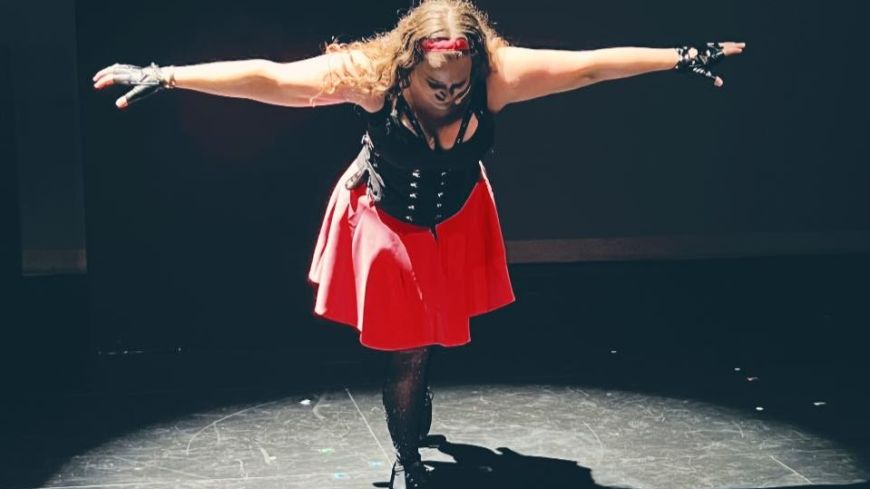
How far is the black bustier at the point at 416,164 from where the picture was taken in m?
3.12

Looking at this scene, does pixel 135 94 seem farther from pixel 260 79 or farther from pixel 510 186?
pixel 510 186

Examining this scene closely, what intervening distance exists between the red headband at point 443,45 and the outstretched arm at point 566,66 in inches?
6.7

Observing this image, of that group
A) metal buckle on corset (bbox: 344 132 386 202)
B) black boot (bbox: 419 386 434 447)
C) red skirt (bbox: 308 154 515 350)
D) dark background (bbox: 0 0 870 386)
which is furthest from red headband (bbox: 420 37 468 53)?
dark background (bbox: 0 0 870 386)

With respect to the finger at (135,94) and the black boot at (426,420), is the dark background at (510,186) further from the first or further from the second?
the finger at (135,94)

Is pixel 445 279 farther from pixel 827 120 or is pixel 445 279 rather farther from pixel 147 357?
pixel 827 120

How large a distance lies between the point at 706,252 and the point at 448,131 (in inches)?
164

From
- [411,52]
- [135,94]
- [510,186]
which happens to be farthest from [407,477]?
[510,186]

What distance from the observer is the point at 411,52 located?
3.04m

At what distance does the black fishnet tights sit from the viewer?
329cm

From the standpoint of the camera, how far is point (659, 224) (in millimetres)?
6914

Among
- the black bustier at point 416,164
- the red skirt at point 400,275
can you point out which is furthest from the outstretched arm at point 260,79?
the red skirt at point 400,275

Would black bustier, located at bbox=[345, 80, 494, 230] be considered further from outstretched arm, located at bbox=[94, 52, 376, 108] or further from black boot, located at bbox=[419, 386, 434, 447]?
black boot, located at bbox=[419, 386, 434, 447]

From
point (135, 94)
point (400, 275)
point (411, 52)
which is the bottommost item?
point (400, 275)

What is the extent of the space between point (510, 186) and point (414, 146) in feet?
11.8
